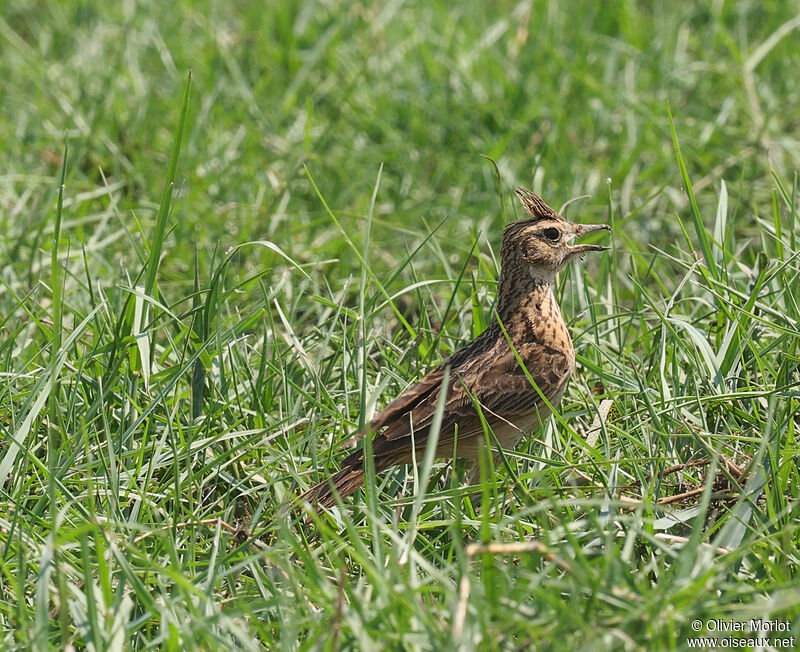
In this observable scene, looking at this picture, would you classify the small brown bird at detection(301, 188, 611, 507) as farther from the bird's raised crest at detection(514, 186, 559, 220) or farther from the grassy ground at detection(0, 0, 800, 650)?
the grassy ground at detection(0, 0, 800, 650)

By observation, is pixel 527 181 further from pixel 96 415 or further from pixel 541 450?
pixel 96 415

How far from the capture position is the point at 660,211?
682 centimetres

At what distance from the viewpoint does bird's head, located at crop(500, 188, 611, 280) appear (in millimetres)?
4918

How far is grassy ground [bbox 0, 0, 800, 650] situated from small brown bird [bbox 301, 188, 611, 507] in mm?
112

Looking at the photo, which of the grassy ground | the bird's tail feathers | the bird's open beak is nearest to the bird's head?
the bird's open beak

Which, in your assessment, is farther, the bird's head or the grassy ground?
the bird's head

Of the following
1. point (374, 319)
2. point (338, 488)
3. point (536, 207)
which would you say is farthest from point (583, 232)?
point (338, 488)

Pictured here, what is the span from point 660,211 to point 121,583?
166 inches

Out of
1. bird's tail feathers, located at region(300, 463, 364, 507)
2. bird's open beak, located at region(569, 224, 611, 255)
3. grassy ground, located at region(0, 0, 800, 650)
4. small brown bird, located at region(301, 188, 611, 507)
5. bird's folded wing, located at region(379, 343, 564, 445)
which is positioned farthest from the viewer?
bird's open beak, located at region(569, 224, 611, 255)

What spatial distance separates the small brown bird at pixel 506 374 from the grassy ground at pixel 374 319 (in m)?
0.11

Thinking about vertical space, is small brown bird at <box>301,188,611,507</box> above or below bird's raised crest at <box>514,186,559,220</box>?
below

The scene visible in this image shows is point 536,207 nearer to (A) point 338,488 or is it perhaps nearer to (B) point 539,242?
(B) point 539,242

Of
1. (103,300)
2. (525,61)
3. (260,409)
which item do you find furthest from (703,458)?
(525,61)

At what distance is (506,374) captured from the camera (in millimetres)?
4621
